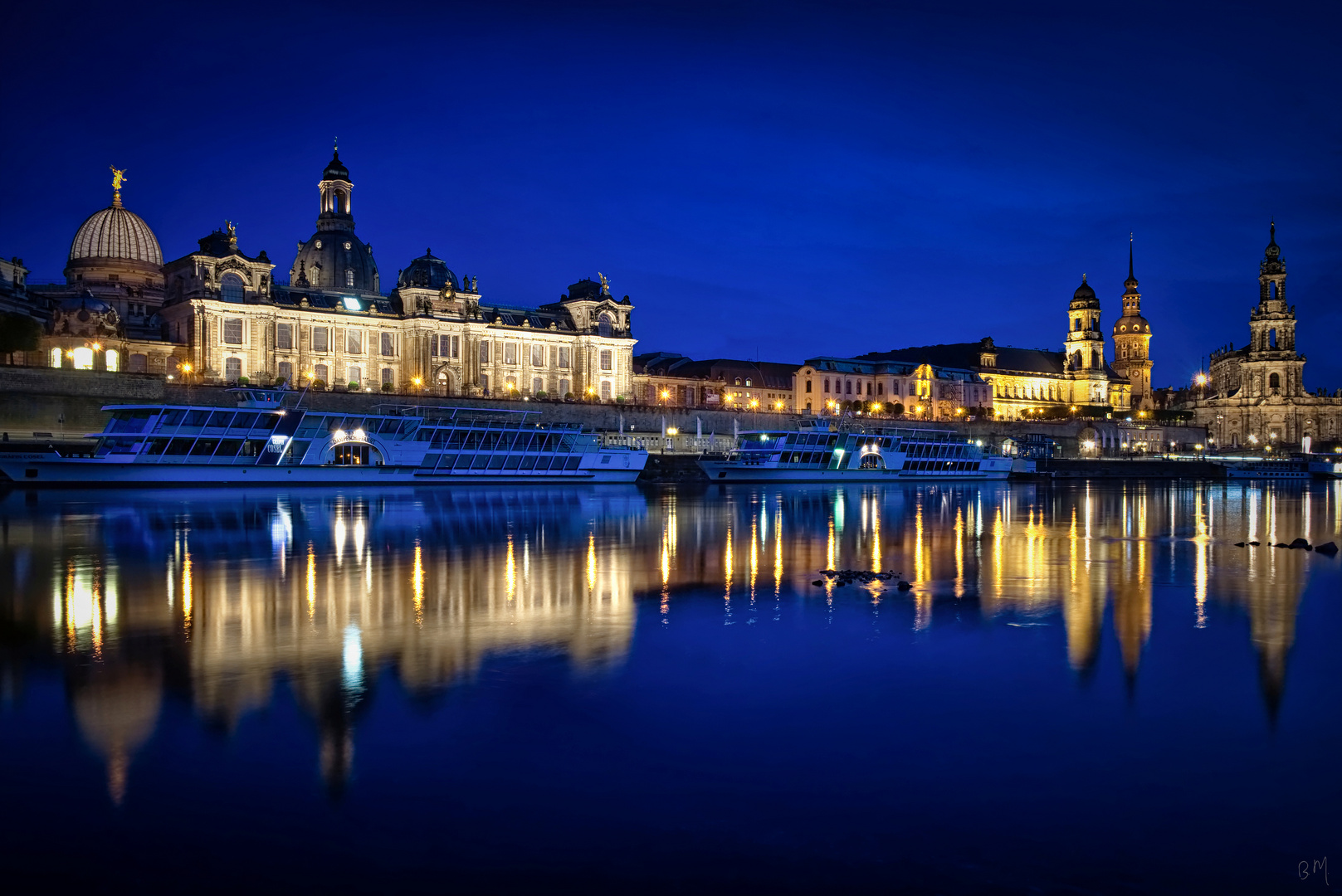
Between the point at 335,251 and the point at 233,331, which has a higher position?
the point at 335,251

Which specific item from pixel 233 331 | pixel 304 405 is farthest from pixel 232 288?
pixel 304 405

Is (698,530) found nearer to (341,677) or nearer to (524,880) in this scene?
(341,677)

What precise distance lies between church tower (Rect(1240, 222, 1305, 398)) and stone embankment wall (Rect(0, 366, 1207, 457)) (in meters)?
11.6

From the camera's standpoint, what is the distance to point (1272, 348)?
12544 cm

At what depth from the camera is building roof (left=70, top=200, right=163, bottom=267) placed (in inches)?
3984

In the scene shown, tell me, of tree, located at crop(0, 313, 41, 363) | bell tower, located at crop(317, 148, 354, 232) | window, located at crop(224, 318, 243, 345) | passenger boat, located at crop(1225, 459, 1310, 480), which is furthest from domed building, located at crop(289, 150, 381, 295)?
passenger boat, located at crop(1225, 459, 1310, 480)

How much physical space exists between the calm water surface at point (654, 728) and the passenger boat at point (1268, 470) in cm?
8546

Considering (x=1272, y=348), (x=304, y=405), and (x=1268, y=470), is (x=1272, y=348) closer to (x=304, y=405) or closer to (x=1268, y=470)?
(x=1268, y=470)

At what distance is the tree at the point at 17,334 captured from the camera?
72875 mm

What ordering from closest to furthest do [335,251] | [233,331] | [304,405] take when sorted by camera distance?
[304,405] < [233,331] < [335,251]

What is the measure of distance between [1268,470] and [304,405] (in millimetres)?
88379

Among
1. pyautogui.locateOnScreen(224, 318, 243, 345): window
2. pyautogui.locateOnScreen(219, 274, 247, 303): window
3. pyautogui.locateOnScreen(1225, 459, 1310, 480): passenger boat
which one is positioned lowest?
pyautogui.locateOnScreen(1225, 459, 1310, 480): passenger boat

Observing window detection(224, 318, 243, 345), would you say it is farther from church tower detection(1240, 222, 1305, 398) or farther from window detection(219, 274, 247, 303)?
church tower detection(1240, 222, 1305, 398)

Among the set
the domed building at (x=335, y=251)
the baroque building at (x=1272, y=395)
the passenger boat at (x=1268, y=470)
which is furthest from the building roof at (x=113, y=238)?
the baroque building at (x=1272, y=395)
